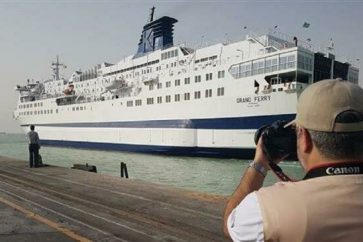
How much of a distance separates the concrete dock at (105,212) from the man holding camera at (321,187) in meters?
3.92

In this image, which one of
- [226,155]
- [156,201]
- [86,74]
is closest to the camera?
[156,201]

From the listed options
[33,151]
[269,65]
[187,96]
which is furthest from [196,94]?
[33,151]

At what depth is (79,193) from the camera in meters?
8.68

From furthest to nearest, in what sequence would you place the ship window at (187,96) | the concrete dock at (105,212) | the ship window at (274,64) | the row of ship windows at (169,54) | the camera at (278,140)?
the row of ship windows at (169,54), the ship window at (187,96), the ship window at (274,64), the concrete dock at (105,212), the camera at (278,140)

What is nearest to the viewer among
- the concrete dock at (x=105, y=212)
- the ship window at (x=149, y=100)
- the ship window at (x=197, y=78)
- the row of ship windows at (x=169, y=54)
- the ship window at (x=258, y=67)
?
the concrete dock at (x=105, y=212)

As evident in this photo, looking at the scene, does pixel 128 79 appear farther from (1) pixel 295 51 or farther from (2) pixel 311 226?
(2) pixel 311 226

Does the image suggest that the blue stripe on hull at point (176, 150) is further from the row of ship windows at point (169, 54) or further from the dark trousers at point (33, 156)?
the dark trousers at point (33, 156)

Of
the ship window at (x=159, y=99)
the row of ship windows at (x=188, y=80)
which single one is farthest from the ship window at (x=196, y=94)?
the ship window at (x=159, y=99)

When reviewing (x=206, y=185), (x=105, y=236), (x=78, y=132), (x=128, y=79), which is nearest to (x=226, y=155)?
(x=206, y=185)

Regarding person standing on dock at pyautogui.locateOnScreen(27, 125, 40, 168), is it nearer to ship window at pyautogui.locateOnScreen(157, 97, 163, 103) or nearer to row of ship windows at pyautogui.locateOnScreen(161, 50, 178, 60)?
ship window at pyautogui.locateOnScreen(157, 97, 163, 103)

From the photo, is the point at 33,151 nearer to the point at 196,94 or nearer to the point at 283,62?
the point at 283,62

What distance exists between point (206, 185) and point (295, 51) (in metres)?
15.6

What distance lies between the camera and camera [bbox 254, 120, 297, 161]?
1647 mm

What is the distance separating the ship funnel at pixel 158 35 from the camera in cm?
4656
